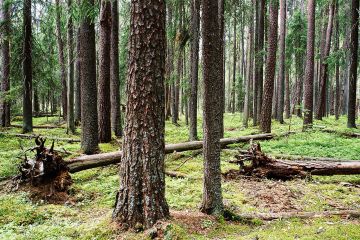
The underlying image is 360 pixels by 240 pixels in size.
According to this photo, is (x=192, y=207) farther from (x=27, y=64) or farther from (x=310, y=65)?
(x=310, y=65)

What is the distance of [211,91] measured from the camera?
4.66 m

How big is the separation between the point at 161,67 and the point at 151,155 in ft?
4.09

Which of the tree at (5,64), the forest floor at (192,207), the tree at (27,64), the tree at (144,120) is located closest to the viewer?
the tree at (144,120)

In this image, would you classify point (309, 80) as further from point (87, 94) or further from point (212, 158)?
point (212, 158)

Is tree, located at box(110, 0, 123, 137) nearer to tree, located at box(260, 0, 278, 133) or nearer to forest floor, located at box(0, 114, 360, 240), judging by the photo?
forest floor, located at box(0, 114, 360, 240)

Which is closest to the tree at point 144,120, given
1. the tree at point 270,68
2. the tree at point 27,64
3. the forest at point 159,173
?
the forest at point 159,173

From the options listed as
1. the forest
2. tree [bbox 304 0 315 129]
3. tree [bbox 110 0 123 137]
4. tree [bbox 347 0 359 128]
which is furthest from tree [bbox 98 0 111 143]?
tree [bbox 347 0 359 128]

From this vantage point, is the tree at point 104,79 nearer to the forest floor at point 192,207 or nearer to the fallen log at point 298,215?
the forest floor at point 192,207

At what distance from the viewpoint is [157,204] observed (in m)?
4.31

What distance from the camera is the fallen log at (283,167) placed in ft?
25.0

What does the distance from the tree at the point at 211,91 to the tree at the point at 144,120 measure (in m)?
0.71

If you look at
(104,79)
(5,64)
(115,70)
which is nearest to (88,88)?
(104,79)

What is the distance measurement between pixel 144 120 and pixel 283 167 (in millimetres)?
4879

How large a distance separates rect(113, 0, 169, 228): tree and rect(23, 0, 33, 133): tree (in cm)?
1094
